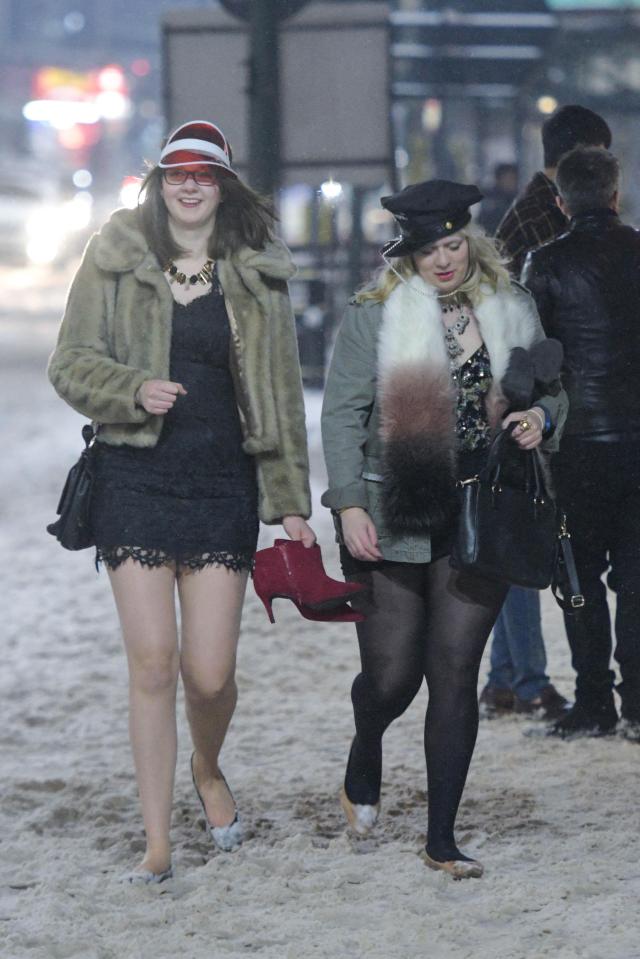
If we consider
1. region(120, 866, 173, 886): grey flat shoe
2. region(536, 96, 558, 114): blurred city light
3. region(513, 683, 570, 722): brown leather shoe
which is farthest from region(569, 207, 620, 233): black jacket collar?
region(536, 96, 558, 114): blurred city light

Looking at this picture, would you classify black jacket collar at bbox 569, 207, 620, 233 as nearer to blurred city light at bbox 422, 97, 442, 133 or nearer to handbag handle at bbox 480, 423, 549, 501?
handbag handle at bbox 480, 423, 549, 501

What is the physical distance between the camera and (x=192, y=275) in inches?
196

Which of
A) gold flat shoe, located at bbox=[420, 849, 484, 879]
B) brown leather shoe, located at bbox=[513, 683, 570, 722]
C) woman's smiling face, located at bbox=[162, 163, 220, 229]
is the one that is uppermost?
woman's smiling face, located at bbox=[162, 163, 220, 229]

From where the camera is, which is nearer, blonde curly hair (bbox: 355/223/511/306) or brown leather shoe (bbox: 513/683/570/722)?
blonde curly hair (bbox: 355/223/511/306)

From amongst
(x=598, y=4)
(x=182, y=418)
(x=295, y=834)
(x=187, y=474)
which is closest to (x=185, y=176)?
(x=182, y=418)

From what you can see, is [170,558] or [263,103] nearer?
[170,558]

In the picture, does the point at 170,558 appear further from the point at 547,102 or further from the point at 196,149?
the point at 547,102

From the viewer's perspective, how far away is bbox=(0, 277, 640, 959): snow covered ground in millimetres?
4457

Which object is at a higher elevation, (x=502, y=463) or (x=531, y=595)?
(x=502, y=463)

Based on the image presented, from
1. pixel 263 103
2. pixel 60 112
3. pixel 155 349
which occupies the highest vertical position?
pixel 60 112

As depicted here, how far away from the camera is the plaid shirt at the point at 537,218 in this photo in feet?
20.9

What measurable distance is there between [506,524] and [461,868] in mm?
949

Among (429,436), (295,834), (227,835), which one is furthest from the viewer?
(295,834)

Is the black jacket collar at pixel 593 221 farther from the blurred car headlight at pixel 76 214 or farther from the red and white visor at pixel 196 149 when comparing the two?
the blurred car headlight at pixel 76 214
